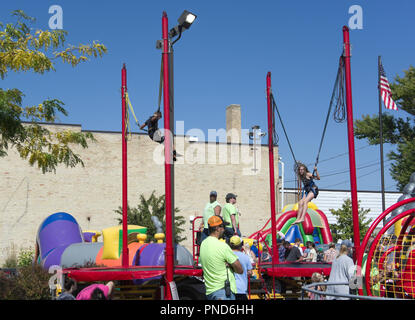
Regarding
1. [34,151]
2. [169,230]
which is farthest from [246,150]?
[169,230]

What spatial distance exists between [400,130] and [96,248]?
Answer: 25696mm

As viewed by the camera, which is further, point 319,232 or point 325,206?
point 325,206

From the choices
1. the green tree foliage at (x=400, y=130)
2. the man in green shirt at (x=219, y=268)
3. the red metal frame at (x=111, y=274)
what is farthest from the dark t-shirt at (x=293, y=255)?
the green tree foliage at (x=400, y=130)

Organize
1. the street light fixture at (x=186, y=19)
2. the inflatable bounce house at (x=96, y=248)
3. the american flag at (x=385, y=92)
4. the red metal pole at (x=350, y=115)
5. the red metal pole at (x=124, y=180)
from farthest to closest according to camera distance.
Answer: the american flag at (x=385, y=92) < the inflatable bounce house at (x=96, y=248) < the red metal pole at (x=124, y=180) < the red metal pole at (x=350, y=115) < the street light fixture at (x=186, y=19)

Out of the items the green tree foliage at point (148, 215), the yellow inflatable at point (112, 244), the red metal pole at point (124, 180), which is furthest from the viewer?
the green tree foliage at point (148, 215)

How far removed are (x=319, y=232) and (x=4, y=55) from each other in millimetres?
16725

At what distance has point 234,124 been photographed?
3825 cm

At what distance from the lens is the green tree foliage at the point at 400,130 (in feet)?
109

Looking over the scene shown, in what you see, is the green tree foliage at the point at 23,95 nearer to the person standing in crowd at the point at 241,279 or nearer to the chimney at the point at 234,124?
the person standing in crowd at the point at 241,279

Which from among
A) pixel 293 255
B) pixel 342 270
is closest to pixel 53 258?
pixel 293 255

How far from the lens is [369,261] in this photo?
20.8 feet

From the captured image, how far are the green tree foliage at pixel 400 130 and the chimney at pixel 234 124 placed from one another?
7.92 m

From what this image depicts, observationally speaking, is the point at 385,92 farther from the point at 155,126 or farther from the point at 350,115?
the point at 155,126
